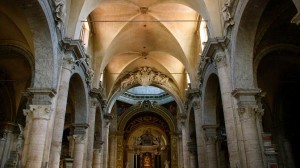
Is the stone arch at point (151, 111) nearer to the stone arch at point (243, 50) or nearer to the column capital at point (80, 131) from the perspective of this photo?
the column capital at point (80, 131)

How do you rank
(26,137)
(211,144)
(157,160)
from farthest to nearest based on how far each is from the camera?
(157,160)
(211,144)
(26,137)

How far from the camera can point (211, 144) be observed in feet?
48.6

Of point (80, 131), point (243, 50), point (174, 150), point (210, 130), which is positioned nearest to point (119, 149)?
point (174, 150)

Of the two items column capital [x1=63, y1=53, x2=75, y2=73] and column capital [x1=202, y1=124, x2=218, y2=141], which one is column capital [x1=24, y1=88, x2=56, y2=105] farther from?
column capital [x1=202, y1=124, x2=218, y2=141]

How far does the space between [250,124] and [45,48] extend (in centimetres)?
719

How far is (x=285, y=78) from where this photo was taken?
15.3 metres

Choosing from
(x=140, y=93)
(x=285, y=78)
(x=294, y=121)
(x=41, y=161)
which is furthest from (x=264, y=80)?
(x=140, y=93)

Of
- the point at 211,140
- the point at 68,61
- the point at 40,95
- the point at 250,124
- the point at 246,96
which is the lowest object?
the point at 250,124

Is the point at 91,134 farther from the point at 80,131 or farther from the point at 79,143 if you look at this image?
the point at 79,143

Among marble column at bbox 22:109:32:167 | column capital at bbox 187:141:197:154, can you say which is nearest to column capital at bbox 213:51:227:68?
marble column at bbox 22:109:32:167

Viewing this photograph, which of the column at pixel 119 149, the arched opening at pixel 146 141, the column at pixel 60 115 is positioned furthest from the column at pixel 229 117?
the arched opening at pixel 146 141

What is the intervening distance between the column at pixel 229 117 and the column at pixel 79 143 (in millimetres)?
7175

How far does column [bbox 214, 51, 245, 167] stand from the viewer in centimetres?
961

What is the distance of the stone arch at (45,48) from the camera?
9.61 meters
